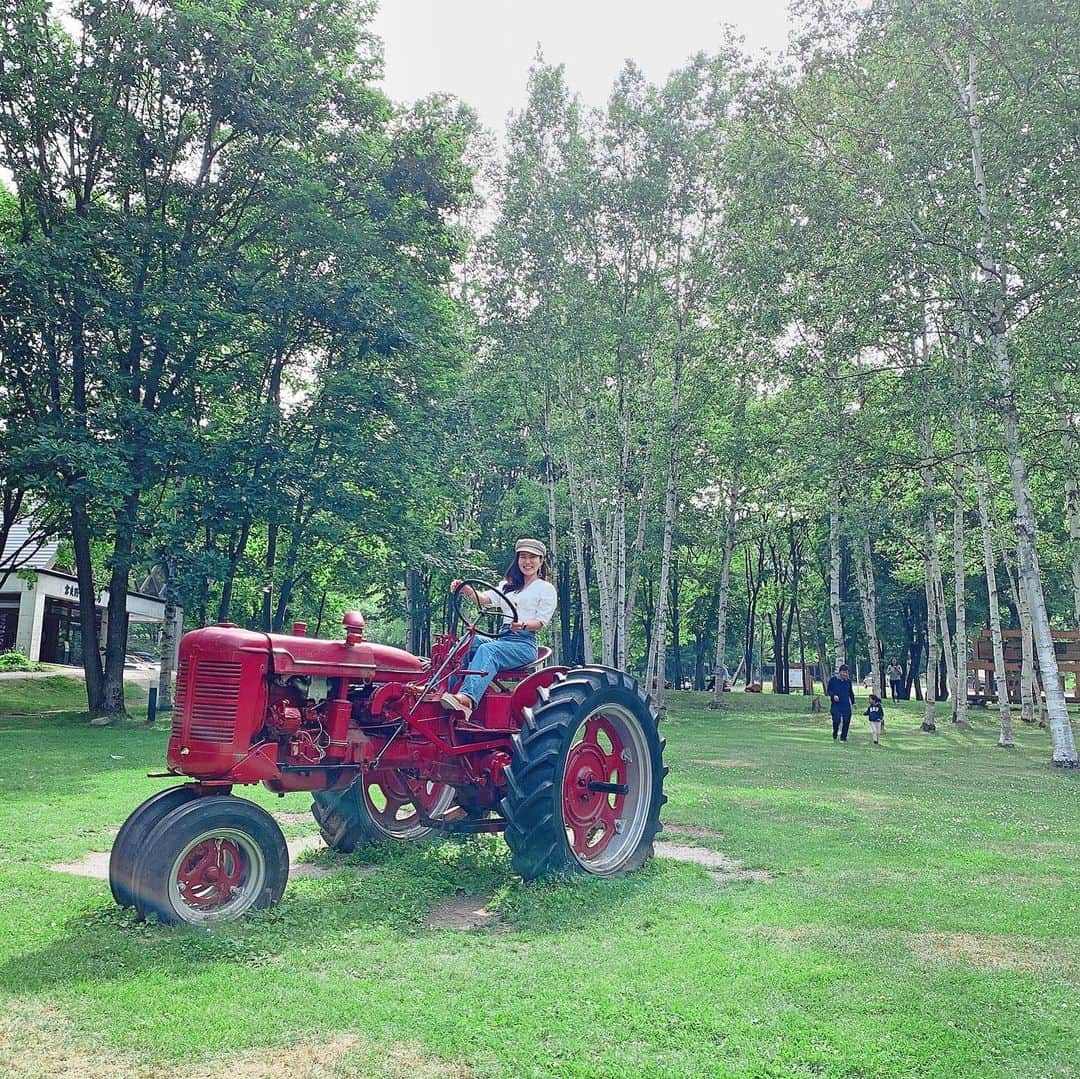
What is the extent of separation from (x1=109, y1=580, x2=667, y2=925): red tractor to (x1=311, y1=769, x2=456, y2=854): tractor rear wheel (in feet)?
0.04

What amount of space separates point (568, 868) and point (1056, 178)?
16.4 metres

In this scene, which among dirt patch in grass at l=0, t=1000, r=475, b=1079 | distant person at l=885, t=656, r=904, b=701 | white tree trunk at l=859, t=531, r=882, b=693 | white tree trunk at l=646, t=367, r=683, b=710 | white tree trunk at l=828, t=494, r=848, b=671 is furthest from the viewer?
distant person at l=885, t=656, r=904, b=701

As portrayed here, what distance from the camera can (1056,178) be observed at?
57.0 feet

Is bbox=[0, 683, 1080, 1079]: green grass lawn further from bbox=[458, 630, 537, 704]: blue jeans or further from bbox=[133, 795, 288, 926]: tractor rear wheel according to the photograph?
bbox=[458, 630, 537, 704]: blue jeans

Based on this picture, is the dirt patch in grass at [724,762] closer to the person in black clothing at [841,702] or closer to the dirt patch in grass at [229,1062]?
the person in black clothing at [841,702]

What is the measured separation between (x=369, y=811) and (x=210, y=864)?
2511 millimetres

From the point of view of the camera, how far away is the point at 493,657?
25.0ft

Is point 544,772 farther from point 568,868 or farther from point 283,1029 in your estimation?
point 283,1029

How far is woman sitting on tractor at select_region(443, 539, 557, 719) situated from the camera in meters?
7.52

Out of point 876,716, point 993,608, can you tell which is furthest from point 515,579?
point 993,608

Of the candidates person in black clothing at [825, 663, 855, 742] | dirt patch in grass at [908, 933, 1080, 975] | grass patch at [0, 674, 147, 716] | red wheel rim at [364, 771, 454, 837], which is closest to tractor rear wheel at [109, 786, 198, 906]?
red wheel rim at [364, 771, 454, 837]

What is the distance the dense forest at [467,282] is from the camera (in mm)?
18078

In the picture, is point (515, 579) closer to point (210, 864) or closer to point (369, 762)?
point (369, 762)

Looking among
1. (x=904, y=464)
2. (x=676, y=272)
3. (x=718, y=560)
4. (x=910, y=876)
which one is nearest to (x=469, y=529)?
(x=676, y=272)
